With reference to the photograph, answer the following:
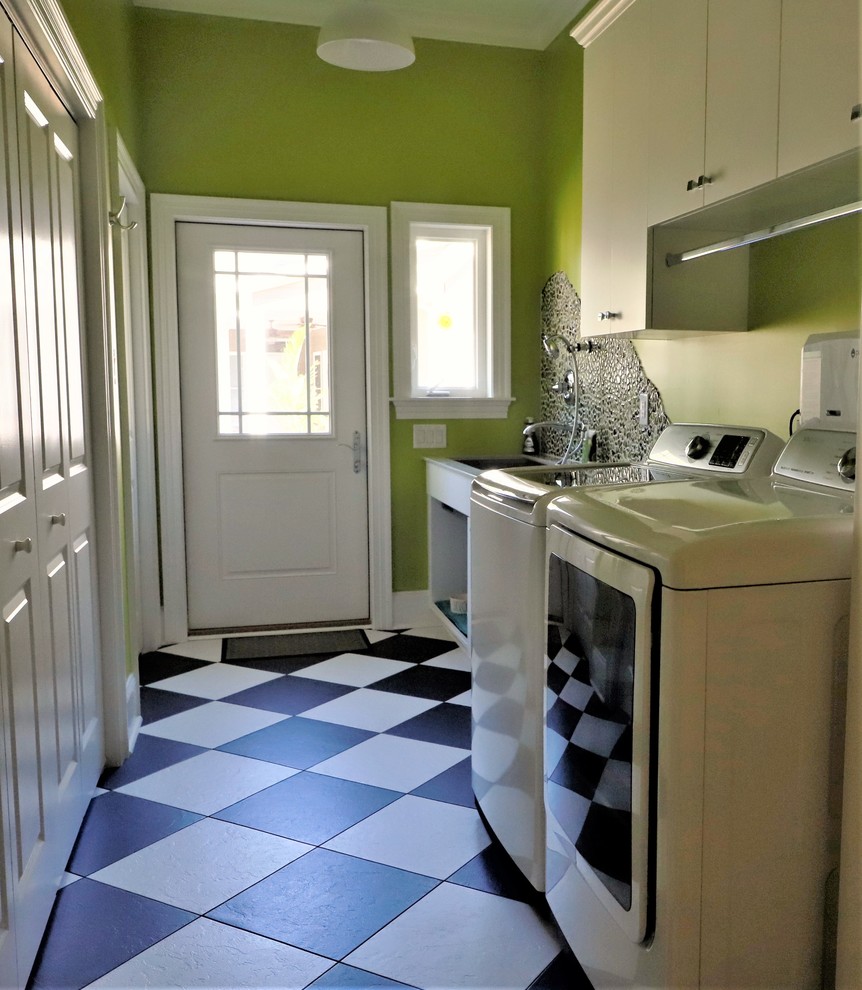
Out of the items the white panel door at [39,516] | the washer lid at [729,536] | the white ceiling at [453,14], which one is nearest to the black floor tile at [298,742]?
the white panel door at [39,516]

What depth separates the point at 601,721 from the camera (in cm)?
150

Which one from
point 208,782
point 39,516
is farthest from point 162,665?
point 39,516

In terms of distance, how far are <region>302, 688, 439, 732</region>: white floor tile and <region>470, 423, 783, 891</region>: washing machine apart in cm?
71

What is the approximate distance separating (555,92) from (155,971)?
3711mm

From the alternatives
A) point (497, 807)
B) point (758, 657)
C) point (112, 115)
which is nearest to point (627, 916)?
point (758, 657)

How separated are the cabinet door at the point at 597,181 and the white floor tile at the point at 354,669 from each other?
5.18 ft

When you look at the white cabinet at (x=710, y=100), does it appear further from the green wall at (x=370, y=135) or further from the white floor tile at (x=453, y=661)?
the white floor tile at (x=453, y=661)

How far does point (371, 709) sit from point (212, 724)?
1.83 feet

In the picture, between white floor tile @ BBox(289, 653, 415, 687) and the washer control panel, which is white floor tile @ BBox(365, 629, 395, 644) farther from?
the washer control panel

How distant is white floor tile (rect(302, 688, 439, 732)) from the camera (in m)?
2.96

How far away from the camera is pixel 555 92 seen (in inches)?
153

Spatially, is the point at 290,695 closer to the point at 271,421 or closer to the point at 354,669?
the point at 354,669

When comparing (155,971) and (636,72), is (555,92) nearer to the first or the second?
(636,72)

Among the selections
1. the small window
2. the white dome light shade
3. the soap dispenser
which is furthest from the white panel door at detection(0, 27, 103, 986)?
the soap dispenser
